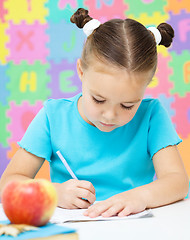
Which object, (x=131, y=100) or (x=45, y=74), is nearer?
(x=131, y=100)

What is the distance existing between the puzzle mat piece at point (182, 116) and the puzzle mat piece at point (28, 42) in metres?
0.68

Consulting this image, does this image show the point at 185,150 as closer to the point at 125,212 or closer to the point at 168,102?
the point at 168,102

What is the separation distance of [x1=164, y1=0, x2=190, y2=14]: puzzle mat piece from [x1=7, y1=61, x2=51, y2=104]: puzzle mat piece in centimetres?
65

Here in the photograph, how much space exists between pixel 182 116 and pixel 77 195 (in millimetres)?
1120

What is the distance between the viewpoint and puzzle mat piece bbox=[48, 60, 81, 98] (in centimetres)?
191

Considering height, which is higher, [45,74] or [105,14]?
[105,14]

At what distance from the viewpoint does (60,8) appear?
1.91 metres

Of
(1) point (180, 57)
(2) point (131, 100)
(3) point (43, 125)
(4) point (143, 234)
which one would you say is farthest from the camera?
(1) point (180, 57)

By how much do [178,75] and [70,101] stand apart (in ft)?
2.67

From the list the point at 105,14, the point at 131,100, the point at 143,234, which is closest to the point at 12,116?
the point at 105,14

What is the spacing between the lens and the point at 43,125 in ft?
3.85

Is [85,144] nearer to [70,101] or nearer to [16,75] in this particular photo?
[70,101]

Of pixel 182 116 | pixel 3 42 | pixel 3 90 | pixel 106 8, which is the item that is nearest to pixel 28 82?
pixel 3 90

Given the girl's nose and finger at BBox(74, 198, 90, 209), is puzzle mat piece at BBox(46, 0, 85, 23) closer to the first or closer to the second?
the girl's nose
